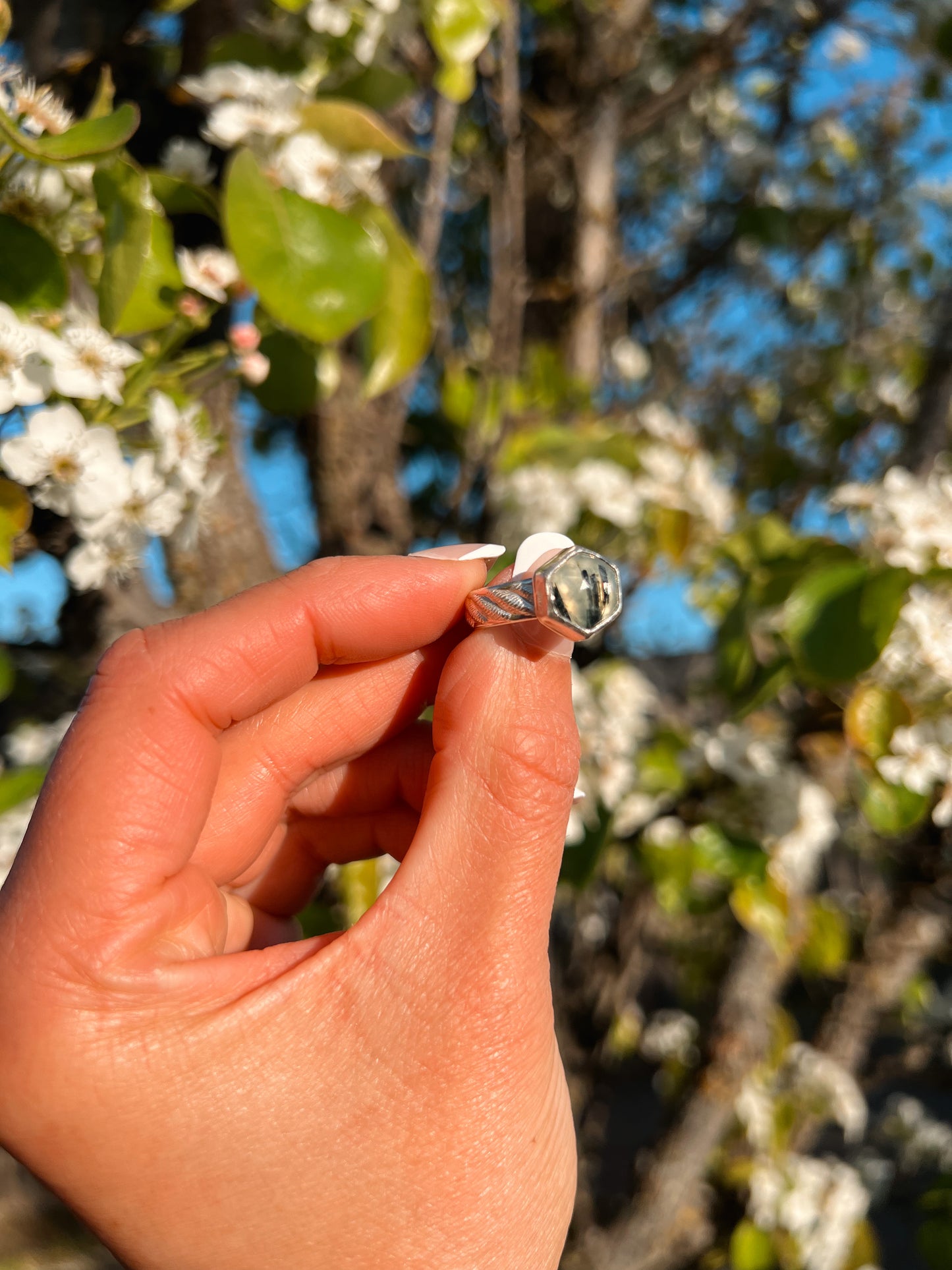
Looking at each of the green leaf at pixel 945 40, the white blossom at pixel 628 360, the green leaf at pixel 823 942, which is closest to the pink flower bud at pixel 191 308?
the green leaf at pixel 945 40

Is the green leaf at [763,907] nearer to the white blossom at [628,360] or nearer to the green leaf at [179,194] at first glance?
the green leaf at [179,194]

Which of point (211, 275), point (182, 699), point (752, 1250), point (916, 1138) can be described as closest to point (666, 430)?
point (211, 275)

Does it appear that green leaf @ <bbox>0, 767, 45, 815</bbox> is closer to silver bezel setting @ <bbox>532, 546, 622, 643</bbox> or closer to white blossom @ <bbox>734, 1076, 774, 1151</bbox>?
silver bezel setting @ <bbox>532, 546, 622, 643</bbox>

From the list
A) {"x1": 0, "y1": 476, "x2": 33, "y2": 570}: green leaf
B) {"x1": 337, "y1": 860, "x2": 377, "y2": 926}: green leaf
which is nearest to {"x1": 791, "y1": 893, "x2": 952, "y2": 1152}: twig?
{"x1": 337, "y1": 860, "x2": 377, "y2": 926}: green leaf

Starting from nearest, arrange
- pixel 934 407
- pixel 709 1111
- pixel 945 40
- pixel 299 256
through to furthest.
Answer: pixel 299 256
pixel 945 40
pixel 934 407
pixel 709 1111

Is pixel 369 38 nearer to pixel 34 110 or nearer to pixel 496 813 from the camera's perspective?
pixel 34 110
